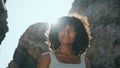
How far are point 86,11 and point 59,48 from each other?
109ft

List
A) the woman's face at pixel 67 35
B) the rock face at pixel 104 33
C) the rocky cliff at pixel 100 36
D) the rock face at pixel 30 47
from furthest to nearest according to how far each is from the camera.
Result: the rock face at pixel 30 47
the rocky cliff at pixel 100 36
the rock face at pixel 104 33
the woman's face at pixel 67 35

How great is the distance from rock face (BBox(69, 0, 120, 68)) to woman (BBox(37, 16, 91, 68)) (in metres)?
21.9

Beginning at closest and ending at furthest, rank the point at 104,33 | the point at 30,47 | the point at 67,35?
the point at 67,35 → the point at 104,33 → the point at 30,47

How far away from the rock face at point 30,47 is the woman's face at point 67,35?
38608 millimetres

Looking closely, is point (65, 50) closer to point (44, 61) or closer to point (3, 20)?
point (44, 61)

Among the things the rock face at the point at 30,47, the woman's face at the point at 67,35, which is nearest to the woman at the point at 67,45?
the woman's face at the point at 67,35

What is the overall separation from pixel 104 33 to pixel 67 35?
1102 inches

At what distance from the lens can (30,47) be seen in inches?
1770

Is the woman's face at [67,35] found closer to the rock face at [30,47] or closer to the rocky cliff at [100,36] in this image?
the rocky cliff at [100,36]

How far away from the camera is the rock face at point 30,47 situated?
144 feet

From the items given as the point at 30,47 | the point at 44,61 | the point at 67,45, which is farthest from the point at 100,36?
the point at 44,61

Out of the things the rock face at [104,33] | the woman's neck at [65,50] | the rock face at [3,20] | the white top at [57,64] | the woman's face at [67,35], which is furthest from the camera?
the rock face at [3,20]

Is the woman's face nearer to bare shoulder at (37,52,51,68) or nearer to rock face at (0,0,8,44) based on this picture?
bare shoulder at (37,52,51,68)

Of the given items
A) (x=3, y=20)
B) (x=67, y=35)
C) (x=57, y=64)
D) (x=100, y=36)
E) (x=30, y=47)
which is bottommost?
(x=30, y=47)
